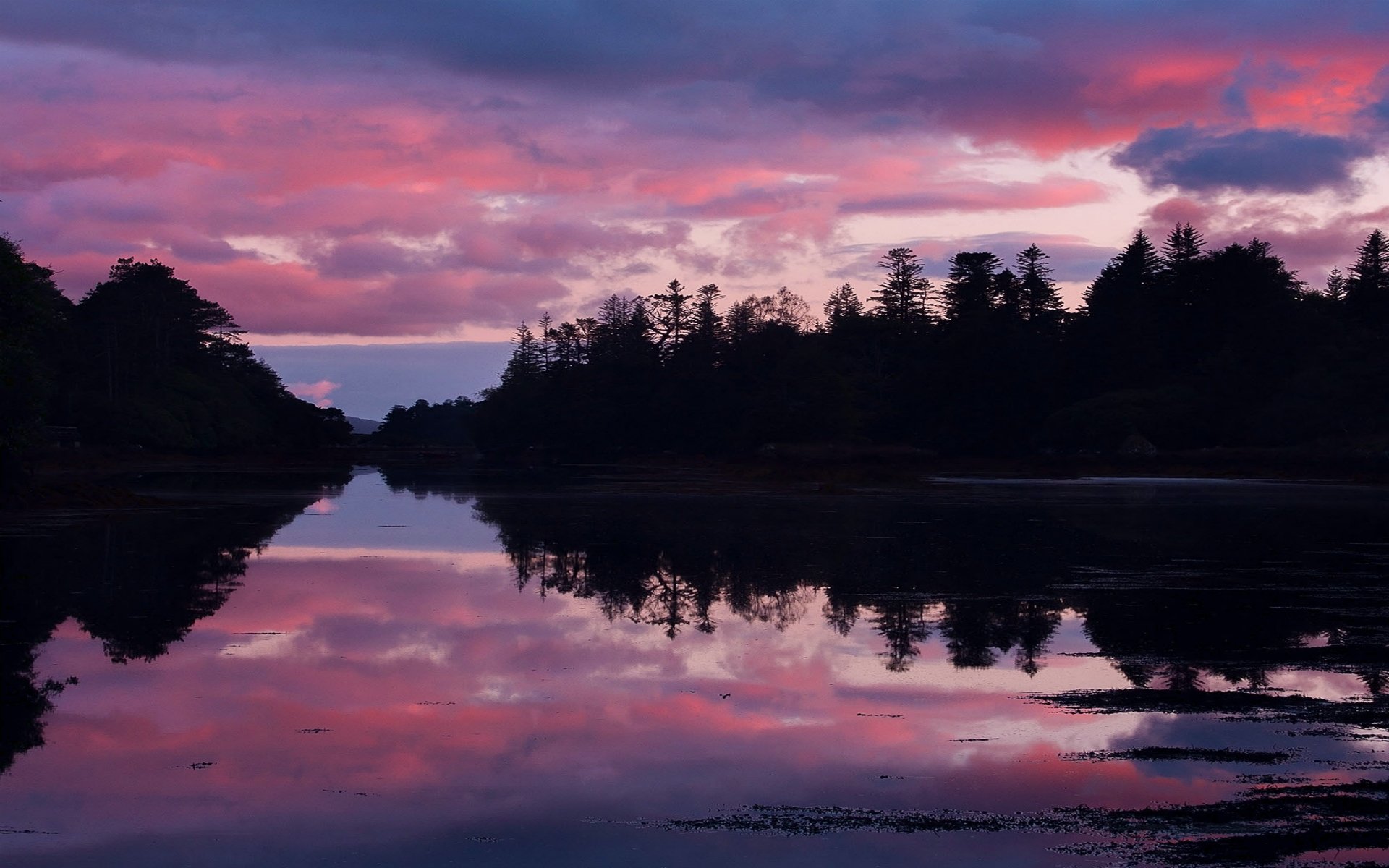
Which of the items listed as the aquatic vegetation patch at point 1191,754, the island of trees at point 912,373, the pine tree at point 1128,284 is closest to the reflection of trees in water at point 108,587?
the aquatic vegetation patch at point 1191,754

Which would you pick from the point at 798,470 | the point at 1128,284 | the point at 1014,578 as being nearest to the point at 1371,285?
the point at 1128,284

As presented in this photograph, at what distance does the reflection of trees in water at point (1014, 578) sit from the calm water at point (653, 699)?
0.14 meters

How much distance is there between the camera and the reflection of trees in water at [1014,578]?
1559cm

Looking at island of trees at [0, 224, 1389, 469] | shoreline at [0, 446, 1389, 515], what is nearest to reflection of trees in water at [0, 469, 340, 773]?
shoreline at [0, 446, 1389, 515]

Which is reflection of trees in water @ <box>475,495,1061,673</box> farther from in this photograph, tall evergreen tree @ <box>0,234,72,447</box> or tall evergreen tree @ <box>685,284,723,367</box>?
tall evergreen tree @ <box>685,284,723,367</box>

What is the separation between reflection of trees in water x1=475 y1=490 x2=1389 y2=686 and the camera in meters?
15.6

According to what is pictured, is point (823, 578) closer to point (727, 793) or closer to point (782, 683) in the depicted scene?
point (782, 683)

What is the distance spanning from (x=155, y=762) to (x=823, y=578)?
581 inches

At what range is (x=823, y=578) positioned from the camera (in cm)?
2314

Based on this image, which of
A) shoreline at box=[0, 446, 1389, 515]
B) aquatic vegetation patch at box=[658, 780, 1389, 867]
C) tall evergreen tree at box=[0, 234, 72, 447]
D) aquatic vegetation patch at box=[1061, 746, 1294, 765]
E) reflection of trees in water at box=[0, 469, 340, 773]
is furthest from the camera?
shoreline at box=[0, 446, 1389, 515]

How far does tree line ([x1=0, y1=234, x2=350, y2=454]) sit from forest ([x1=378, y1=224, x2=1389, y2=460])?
3232cm

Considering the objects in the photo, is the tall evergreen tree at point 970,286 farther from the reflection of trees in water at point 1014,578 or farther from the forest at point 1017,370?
the reflection of trees in water at point 1014,578

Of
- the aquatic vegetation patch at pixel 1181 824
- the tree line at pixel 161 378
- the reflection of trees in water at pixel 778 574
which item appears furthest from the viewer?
the tree line at pixel 161 378

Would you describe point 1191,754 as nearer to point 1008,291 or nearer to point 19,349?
point 19,349
